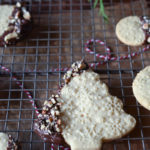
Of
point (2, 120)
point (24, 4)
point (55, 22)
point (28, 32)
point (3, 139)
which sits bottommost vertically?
point (3, 139)

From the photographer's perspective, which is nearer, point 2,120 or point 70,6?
point 2,120

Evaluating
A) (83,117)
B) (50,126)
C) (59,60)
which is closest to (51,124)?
(50,126)

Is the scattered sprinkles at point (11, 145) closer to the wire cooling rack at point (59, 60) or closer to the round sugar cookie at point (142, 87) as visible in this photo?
the wire cooling rack at point (59, 60)

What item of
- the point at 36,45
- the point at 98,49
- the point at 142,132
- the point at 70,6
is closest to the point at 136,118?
the point at 142,132

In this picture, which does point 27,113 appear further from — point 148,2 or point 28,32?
point 148,2

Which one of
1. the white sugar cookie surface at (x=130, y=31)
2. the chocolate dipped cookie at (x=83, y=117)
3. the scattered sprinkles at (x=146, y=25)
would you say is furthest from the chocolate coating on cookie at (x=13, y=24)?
the scattered sprinkles at (x=146, y=25)

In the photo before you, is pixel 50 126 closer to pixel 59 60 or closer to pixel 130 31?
pixel 59 60
